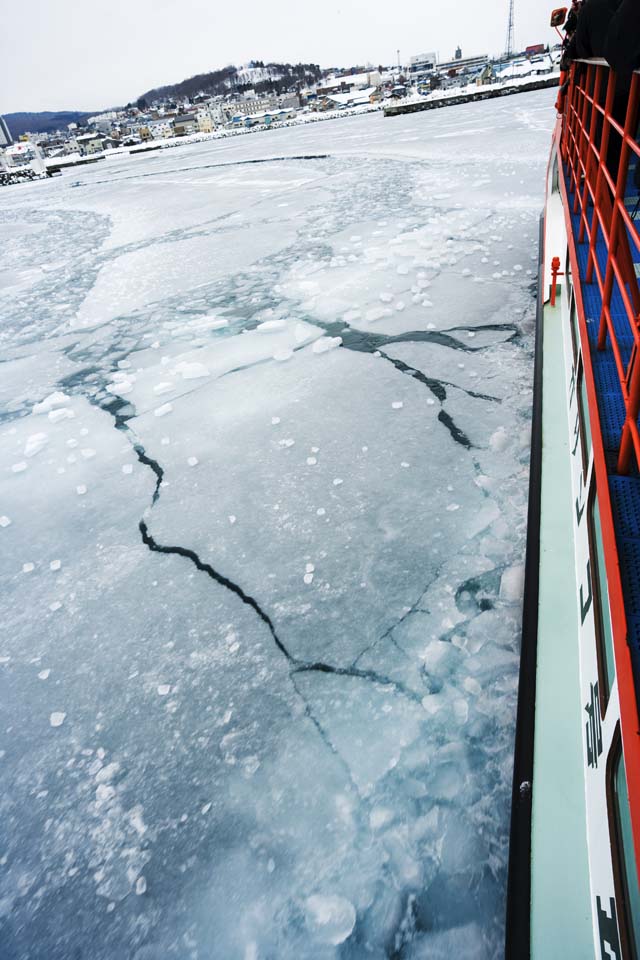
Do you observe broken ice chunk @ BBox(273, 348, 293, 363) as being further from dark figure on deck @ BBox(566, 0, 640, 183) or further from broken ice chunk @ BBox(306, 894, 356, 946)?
broken ice chunk @ BBox(306, 894, 356, 946)

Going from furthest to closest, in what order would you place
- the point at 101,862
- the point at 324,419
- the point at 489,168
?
the point at 489,168
the point at 324,419
the point at 101,862

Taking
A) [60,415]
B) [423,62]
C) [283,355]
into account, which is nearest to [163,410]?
[60,415]

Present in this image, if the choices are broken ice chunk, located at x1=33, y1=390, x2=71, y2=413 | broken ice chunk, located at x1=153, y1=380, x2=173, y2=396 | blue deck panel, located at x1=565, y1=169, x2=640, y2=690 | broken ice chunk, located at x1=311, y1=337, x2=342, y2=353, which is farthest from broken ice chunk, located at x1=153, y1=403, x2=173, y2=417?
blue deck panel, located at x1=565, y1=169, x2=640, y2=690

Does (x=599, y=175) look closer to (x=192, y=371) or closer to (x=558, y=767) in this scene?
(x=558, y=767)

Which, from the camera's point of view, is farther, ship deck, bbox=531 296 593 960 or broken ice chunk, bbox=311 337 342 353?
broken ice chunk, bbox=311 337 342 353

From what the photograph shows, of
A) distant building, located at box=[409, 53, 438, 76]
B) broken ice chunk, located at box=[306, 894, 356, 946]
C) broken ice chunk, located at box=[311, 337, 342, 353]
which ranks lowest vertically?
broken ice chunk, located at box=[306, 894, 356, 946]

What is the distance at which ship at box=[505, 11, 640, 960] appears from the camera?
2.59 feet

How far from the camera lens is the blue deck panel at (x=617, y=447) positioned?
91 centimetres

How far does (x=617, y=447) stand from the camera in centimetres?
123

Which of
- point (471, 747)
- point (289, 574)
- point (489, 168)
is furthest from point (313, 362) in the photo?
point (489, 168)

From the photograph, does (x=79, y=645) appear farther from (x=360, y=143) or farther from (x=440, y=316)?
(x=360, y=143)

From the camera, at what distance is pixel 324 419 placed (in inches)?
98.7

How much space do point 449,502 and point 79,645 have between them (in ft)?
4.66

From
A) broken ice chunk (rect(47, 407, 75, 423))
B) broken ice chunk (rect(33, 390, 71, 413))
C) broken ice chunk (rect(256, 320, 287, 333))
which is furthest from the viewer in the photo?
broken ice chunk (rect(256, 320, 287, 333))
